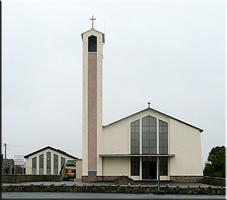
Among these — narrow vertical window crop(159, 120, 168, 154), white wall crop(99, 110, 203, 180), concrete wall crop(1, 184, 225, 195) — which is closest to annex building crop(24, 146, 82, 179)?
white wall crop(99, 110, 203, 180)

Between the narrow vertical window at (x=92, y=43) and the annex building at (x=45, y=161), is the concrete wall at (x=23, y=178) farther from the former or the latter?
the annex building at (x=45, y=161)

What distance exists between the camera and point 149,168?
1556 inches

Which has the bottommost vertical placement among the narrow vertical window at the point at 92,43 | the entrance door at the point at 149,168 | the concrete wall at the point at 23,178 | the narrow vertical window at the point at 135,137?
the concrete wall at the point at 23,178

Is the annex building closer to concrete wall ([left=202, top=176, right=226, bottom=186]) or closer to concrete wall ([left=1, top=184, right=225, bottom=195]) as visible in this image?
concrete wall ([left=202, top=176, right=226, bottom=186])

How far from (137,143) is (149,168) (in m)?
2.72

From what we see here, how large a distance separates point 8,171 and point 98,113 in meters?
13.5

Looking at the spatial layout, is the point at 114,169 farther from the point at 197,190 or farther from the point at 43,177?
the point at 197,190

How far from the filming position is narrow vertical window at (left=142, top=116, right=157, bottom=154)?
39406 millimetres

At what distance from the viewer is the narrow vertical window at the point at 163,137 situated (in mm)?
39625

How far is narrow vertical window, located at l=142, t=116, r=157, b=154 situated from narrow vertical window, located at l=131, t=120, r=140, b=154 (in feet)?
1.60

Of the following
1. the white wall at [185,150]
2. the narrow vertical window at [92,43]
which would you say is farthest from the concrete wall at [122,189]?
the narrow vertical window at [92,43]

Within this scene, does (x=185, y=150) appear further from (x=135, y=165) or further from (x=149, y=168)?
(x=135, y=165)

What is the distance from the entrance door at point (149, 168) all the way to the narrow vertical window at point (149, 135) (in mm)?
805

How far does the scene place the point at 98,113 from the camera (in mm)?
39375
